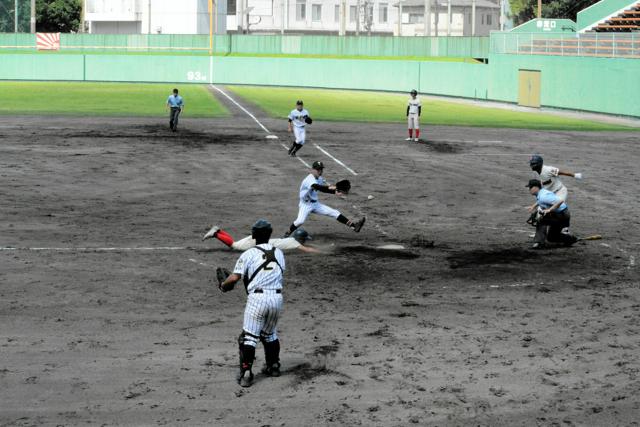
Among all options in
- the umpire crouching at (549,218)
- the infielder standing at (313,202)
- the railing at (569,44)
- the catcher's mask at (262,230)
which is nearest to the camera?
the catcher's mask at (262,230)

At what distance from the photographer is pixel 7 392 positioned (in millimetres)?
11188

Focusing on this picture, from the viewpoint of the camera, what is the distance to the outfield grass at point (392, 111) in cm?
5281

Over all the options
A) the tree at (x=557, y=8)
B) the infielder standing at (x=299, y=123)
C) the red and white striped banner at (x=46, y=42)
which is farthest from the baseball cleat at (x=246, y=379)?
the red and white striped banner at (x=46, y=42)

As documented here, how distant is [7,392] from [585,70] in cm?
A: 5134

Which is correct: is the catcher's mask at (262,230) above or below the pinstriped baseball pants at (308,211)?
above

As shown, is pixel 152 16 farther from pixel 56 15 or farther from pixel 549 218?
pixel 549 218

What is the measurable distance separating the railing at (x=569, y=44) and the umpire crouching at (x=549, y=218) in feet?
117

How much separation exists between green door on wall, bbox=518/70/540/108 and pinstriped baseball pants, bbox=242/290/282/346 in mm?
54455

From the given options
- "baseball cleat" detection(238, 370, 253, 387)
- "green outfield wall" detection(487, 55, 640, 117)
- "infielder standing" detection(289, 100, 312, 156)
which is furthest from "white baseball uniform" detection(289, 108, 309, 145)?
"green outfield wall" detection(487, 55, 640, 117)

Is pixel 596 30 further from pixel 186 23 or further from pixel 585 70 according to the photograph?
pixel 186 23

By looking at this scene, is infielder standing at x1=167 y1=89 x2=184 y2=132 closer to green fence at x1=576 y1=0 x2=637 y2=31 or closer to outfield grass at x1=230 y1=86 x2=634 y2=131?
outfield grass at x1=230 y1=86 x2=634 y2=131

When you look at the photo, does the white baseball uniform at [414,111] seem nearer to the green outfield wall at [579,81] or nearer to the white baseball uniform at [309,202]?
the green outfield wall at [579,81]

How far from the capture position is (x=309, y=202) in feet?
68.6

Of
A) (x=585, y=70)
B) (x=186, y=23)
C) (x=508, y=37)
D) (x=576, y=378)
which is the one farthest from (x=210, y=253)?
(x=186, y=23)
